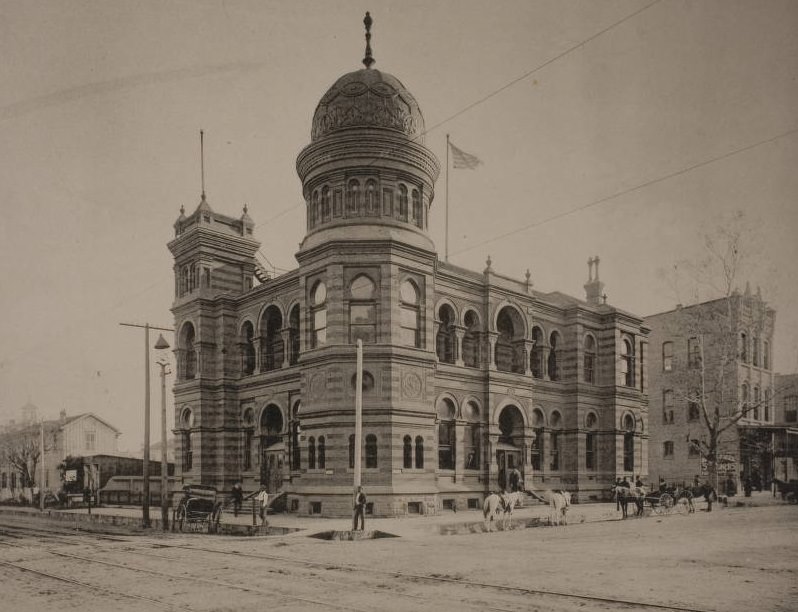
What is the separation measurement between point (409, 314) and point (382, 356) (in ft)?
7.71

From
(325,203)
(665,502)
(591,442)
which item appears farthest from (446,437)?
(591,442)

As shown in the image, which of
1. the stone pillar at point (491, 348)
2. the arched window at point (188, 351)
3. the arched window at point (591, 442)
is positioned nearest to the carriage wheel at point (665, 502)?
the arched window at point (591, 442)

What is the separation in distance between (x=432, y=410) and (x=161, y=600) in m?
18.5

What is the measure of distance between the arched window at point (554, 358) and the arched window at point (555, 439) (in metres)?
2.13

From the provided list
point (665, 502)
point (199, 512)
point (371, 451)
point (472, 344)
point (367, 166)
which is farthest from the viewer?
point (472, 344)

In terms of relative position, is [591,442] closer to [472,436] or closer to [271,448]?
[472,436]

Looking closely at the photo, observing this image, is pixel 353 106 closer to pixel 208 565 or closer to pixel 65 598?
pixel 208 565

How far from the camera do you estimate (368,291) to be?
94.9 ft

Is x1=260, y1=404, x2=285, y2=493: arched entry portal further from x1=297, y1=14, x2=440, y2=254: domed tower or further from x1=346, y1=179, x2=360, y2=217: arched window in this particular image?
x1=346, y1=179, x2=360, y2=217: arched window

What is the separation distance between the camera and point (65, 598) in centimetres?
1213

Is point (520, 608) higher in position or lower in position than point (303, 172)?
lower

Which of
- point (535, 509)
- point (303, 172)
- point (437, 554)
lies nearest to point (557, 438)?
point (535, 509)

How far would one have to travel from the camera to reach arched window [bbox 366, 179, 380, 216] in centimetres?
2975

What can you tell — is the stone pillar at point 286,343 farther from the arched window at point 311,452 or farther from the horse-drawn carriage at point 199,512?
the horse-drawn carriage at point 199,512
